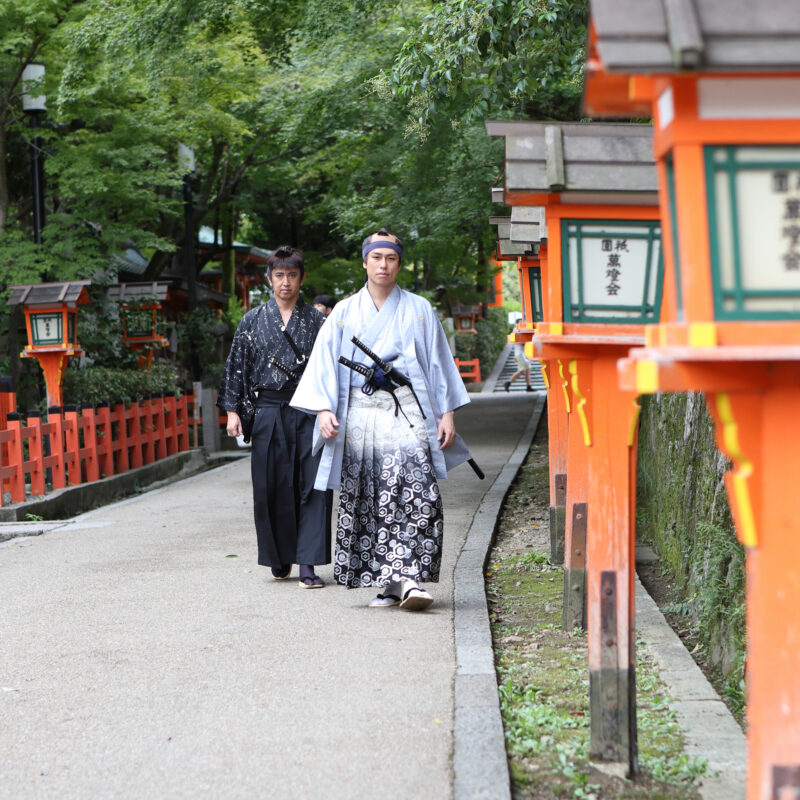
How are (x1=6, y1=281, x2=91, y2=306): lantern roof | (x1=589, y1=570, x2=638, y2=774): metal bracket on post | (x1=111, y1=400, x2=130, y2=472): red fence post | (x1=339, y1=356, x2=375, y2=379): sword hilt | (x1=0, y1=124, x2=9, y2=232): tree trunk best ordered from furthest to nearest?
(x1=0, y1=124, x2=9, y2=232): tree trunk
(x1=111, y1=400, x2=130, y2=472): red fence post
(x1=6, y1=281, x2=91, y2=306): lantern roof
(x1=339, y1=356, x2=375, y2=379): sword hilt
(x1=589, y1=570, x2=638, y2=774): metal bracket on post

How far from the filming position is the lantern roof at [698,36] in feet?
7.14

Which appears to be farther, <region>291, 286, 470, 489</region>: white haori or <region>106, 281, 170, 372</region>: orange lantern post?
<region>106, 281, 170, 372</region>: orange lantern post

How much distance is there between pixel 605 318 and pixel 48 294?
37.7 feet

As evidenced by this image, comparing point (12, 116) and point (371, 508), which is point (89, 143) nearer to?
point (12, 116)

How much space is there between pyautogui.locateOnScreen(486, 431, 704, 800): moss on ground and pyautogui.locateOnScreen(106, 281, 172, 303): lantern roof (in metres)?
15.9

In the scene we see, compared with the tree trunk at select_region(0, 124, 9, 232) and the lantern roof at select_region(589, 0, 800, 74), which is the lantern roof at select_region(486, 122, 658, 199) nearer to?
the lantern roof at select_region(589, 0, 800, 74)

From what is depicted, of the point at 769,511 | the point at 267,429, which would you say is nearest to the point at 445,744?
the point at 769,511

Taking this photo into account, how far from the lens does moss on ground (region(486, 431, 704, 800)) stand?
3.61 meters

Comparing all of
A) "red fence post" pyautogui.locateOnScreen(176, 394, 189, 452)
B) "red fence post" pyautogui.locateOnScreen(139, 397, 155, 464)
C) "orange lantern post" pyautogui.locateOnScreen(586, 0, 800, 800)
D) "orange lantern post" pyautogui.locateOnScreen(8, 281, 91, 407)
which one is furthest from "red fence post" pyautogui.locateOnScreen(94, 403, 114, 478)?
"orange lantern post" pyautogui.locateOnScreen(586, 0, 800, 800)

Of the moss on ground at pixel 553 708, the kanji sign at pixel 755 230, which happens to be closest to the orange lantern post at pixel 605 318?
the moss on ground at pixel 553 708

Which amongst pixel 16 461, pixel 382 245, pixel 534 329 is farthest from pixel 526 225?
pixel 16 461

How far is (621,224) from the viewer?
4.34 m

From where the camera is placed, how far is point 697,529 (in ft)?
19.7

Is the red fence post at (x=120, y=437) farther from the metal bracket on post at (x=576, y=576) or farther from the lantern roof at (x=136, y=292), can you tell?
the metal bracket on post at (x=576, y=576)
